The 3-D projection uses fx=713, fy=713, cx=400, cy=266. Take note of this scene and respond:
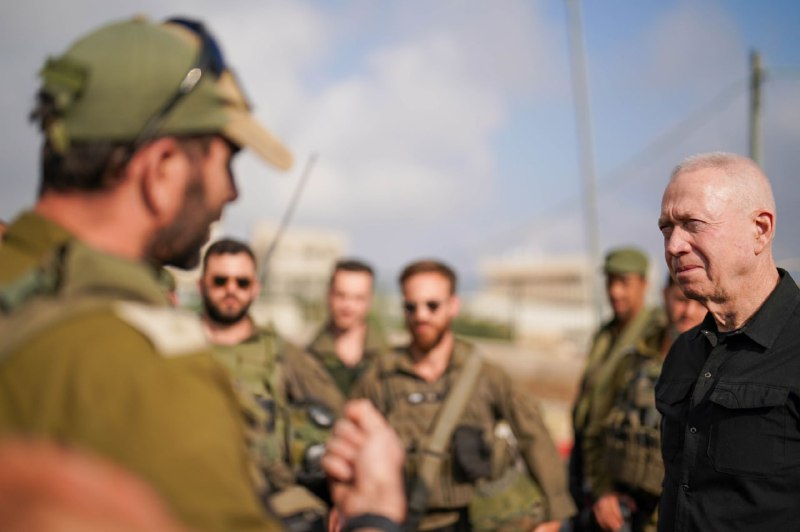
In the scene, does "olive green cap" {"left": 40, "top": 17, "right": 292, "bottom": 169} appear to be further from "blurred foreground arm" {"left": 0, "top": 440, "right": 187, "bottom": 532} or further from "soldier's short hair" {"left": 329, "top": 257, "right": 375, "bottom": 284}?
"soldier's short hair" {"left": 329, "top": 257, "right": 375, "bottom": 284}

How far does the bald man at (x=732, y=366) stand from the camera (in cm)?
209

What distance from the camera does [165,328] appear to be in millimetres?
1049

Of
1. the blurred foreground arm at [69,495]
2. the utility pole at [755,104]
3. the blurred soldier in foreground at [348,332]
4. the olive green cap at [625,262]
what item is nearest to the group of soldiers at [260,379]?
the blurred foreground arm at [69,495]

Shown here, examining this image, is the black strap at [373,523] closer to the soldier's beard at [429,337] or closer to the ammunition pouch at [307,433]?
the ammunition pouch at [307,433]

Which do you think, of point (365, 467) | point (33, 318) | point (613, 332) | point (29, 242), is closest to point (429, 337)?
point (613, 332)

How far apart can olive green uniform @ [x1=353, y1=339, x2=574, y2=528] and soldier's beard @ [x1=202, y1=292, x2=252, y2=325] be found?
2.68ft

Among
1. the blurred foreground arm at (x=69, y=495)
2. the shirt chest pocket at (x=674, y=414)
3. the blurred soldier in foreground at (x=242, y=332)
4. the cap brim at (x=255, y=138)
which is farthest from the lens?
the blurred soldier in foreground at (x=242, y=332)

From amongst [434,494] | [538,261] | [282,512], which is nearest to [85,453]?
[282,512]

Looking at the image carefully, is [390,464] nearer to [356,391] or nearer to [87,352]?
[87,352]

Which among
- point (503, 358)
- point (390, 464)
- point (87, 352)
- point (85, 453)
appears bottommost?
point (503, 358)

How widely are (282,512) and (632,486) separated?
2.30 metres

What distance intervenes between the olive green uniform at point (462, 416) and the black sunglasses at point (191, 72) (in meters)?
2.90

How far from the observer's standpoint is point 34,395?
35.9 inches

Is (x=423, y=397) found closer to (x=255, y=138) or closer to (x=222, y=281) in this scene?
(x=222, y=281)
